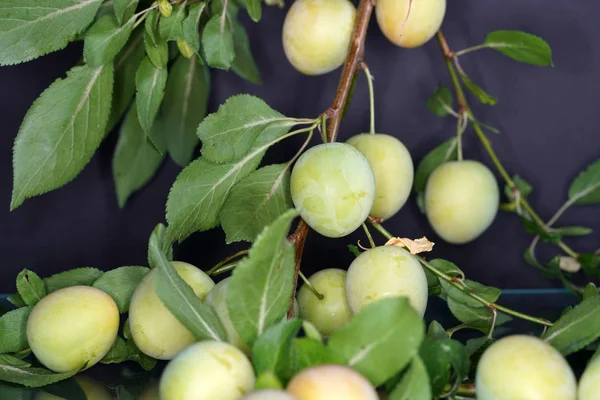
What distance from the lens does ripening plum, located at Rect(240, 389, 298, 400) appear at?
35 cm

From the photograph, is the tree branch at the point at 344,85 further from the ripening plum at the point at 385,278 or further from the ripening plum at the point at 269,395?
the ripening plum at the point at 269,395

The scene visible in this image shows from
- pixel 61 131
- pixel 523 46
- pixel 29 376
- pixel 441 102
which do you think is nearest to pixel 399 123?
pixel 441 102

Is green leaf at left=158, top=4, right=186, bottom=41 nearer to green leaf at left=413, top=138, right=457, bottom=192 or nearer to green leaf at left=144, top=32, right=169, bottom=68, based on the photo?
green leaf at left=144, top=32, right=169, bottom=68

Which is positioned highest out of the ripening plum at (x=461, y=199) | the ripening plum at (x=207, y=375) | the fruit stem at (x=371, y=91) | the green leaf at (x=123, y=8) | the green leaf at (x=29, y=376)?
the green leaf at (x=123, y=8)

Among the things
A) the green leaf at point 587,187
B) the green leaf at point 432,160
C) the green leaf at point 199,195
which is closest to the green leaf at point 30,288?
the green leaf at point 199,195

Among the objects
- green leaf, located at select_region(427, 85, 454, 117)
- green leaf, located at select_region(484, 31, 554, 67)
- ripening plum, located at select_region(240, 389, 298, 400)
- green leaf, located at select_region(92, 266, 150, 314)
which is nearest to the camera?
ripening plum, located at select_region(240, 389, 298, 400)

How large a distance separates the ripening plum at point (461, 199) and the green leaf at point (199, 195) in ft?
0.84

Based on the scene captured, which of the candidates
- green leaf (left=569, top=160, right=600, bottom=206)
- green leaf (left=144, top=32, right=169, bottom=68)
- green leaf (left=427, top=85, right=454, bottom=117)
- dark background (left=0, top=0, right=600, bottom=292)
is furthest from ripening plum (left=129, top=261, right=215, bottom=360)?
green leaf (left=569, top=160, right=600, bottom=206)

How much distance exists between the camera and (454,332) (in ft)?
2.03

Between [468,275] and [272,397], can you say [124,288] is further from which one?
[468,275]

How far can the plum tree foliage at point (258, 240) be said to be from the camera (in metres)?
0.41

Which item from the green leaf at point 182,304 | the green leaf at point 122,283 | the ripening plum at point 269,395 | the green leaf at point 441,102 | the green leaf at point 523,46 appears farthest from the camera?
the green leaf at point 441,102

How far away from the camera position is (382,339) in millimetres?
406

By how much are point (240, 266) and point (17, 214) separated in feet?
1.72
